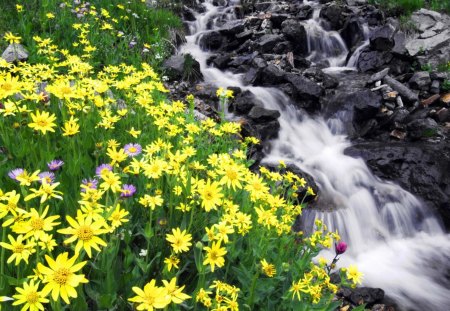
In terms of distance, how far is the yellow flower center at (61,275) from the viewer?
4.06 feet

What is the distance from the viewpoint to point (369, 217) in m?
6.39

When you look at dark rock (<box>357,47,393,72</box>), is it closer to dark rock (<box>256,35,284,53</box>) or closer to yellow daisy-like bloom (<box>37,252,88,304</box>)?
dark rock (<box>256,35,284,53</box>)

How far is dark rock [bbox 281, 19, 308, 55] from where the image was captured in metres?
12.1

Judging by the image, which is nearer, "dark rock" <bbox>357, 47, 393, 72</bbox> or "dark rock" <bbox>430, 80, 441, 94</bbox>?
"dark rock" <bbox>430, 80, 441, 94</bbox>

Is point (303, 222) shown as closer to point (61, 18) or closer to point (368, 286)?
point (368, 286)

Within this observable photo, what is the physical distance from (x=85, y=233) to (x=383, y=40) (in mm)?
11729

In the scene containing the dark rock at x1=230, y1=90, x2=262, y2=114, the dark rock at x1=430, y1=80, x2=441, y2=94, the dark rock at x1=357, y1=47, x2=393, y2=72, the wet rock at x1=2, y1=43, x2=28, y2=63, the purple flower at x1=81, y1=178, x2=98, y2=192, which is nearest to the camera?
the purple flower at x1=81, y1=178, x2=98, y2=192

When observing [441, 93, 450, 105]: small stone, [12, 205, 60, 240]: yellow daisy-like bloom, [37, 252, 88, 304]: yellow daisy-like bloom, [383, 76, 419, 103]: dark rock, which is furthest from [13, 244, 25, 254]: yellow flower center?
[441, 93, 450, 105]: small stone

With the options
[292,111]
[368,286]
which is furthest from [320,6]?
[368,286]

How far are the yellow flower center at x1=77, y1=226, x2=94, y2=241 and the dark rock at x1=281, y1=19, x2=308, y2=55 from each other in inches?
454

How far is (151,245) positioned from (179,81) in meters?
7.07

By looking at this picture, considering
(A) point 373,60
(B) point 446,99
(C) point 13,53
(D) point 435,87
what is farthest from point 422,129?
(C) point 13,53

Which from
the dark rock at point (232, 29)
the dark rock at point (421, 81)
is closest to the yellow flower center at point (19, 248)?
the dark rock at point (421, 81)

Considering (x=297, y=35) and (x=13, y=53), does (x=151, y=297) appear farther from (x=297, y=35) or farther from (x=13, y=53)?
(x=297, y=35)
